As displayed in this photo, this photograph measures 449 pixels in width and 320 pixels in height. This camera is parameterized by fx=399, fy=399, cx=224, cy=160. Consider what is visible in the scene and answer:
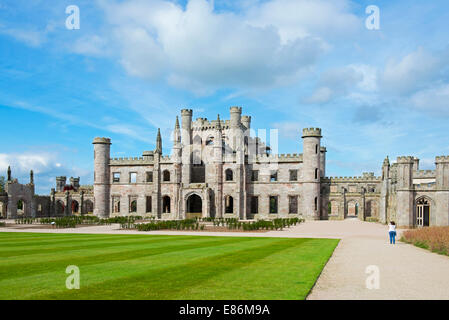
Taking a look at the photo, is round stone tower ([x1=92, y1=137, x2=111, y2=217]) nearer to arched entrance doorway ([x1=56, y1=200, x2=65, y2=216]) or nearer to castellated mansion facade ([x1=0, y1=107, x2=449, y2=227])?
castellated mansion facade ([x1=0, y1=107, x2=449, y2=227])

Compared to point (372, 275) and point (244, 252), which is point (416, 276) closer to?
point (372, 275)

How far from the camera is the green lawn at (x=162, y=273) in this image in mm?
8516

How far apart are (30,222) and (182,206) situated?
18.1 meters

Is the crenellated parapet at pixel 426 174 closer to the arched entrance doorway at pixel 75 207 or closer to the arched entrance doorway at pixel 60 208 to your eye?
the arched entrance doorway at pixel 60 208

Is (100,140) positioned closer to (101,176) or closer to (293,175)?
(101,176)

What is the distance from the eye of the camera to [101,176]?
56.3 m

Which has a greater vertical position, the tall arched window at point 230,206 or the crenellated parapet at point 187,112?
the crenellated parapet at point 187,112

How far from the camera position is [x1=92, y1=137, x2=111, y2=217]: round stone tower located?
56.0 metres

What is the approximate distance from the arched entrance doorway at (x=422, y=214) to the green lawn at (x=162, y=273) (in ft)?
88.6

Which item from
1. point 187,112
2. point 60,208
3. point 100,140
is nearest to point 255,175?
point 187,112

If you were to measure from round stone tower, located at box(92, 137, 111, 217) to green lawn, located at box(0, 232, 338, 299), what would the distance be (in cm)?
4090

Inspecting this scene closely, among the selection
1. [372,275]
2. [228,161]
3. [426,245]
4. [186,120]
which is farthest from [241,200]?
[372,275]

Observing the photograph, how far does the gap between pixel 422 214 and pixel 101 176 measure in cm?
4070

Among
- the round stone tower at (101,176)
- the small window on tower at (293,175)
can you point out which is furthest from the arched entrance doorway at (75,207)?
the small window on tower at (293,175)
